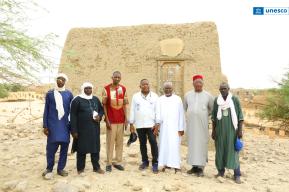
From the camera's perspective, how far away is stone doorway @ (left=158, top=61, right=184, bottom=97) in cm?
920

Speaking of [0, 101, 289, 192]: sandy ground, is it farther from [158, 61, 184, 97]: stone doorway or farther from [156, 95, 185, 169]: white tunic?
[158, 61, 184, 97]: stone doorway

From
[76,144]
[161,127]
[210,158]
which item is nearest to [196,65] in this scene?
[210,158]

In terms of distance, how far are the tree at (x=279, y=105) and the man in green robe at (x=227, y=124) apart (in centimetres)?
1371

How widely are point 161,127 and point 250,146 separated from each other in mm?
6691

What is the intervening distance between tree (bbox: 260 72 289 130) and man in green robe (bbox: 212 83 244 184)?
13713mm

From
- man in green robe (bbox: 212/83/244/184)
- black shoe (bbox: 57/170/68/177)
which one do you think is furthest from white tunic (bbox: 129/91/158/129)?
black shoe (bbox: 57/170/68/177)

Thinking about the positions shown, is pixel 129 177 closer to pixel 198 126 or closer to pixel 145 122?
pixel 145 122

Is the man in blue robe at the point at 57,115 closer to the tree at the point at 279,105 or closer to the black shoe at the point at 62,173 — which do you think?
the black shoe at the point at 62,173

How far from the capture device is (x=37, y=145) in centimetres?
959

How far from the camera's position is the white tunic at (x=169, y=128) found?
637 centimetres

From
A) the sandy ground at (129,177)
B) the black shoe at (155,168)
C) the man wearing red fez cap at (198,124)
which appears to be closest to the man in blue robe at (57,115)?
the sandy ground at (129,177)

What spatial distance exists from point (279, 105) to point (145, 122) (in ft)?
49.7

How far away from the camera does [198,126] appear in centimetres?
636

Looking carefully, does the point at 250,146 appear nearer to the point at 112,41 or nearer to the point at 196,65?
the point at 196,65
